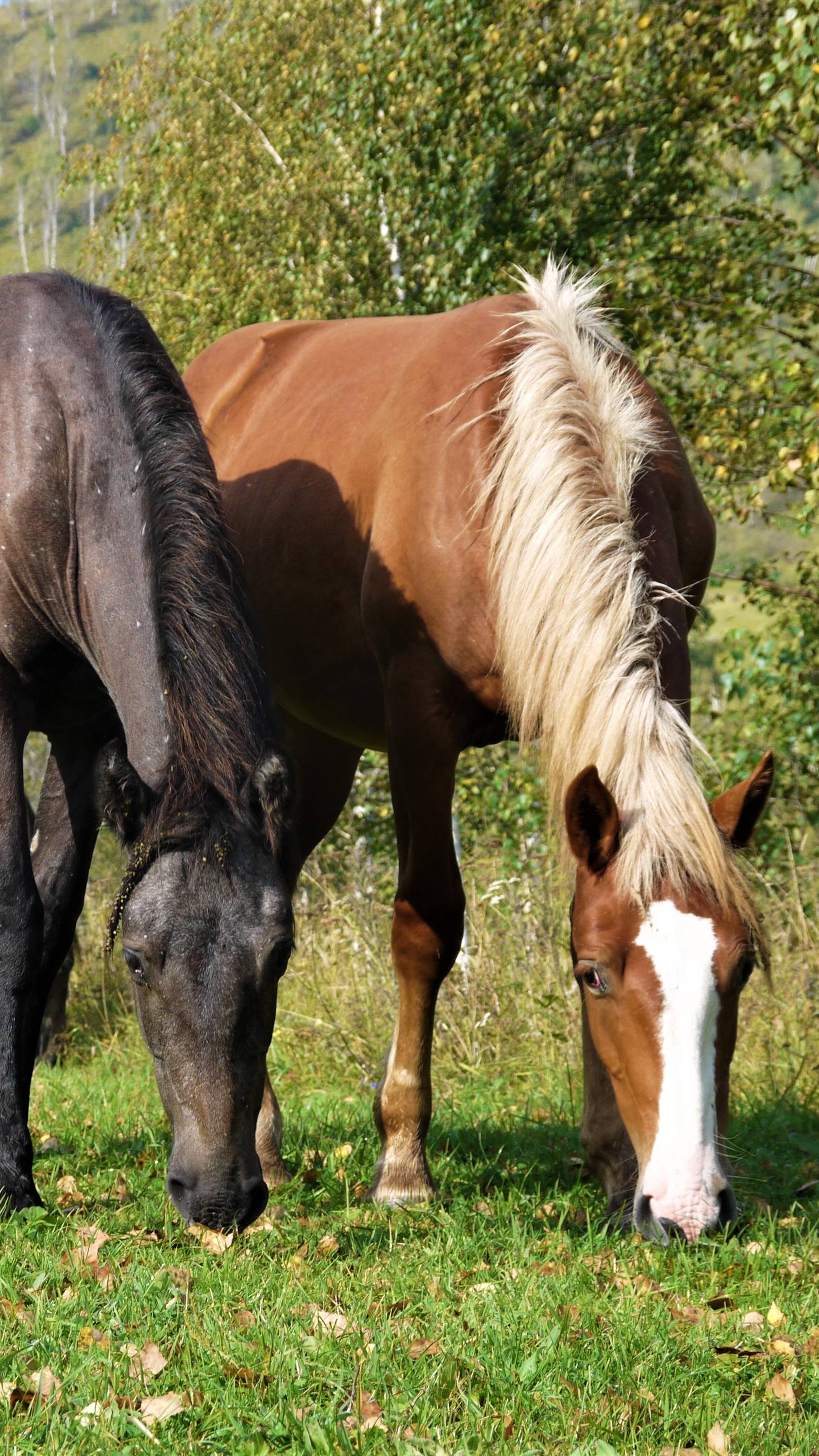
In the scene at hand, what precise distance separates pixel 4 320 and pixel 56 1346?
3.11 metres

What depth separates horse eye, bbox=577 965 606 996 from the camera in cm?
352

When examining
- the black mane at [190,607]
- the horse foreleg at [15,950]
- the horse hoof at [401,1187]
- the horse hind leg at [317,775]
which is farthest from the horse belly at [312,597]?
the horse hoof at [401,1187]

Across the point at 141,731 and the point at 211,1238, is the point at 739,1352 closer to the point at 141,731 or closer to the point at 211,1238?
the point at 211,1238

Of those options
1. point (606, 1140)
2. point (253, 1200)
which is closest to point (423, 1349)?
point (253, 1200)

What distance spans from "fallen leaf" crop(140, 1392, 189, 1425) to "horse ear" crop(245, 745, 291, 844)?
1.24 metres

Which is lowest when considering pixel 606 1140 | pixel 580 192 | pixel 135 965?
pixel 606 1140

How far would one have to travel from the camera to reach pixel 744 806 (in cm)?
364

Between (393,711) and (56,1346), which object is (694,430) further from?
(56,1346)

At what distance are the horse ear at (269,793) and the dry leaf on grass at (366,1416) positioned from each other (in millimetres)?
1261

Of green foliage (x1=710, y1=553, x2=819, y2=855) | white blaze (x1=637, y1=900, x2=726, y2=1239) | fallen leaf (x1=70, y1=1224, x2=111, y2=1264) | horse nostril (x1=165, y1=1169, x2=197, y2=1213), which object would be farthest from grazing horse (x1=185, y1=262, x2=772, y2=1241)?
green foliage (x1=710, y1=553, x2=819, y2=855)

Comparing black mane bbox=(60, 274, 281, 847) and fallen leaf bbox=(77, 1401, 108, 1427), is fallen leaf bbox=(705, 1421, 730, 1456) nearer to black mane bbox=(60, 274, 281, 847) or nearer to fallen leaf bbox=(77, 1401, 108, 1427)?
fallen leaf bbox=(77, 1401, 108, 1427)

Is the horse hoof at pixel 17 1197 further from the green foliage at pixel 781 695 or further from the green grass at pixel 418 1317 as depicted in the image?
the green foliage at pixel 781 695

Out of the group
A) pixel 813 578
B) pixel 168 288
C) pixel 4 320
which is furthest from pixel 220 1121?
pixel 168 288

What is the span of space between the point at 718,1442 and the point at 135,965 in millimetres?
1629
